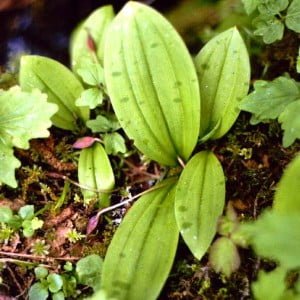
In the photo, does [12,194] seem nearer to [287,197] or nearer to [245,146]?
[245,146]

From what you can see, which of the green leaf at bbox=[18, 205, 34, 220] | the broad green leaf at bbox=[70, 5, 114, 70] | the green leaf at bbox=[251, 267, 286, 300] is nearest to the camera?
the green leaf at bbox=[251, 267, 286, 300]

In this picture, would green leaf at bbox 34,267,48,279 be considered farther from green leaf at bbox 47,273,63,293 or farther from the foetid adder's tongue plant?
the foetid adder's tongue plant

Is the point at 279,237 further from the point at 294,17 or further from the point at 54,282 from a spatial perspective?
the point at 294,17

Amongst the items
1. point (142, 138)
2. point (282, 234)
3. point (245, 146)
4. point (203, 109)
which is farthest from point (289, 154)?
point (282, 234)

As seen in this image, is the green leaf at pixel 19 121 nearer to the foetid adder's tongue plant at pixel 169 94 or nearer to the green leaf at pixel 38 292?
the foetid adder's tongue plant at pixel 169 94

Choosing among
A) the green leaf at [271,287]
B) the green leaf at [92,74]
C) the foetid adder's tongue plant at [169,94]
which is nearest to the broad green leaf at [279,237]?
the green leaf at [271,287]

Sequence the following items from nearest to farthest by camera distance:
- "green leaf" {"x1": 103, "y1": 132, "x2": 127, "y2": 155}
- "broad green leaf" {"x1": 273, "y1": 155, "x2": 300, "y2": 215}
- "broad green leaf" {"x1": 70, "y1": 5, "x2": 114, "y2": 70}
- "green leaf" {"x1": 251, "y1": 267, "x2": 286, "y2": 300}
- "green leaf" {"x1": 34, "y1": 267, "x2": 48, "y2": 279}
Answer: "green leaf" {"x1": 251, "y1": 267, "x2": 286, "y2": 300}
"broad green leaf" {"x1": 273, "y1": 155, "x2": 300, "y2": 215}
"green leaf" {"x1": 34, "y1": 267, "x2": 48, "y2": 279}
"green leaf" {"x1": 103, "y1": 132, "x2": 127, "y2": 155}
"broad green leaf" {"x1": 70, "y1": 5, "x2": 114, "y2": 70}

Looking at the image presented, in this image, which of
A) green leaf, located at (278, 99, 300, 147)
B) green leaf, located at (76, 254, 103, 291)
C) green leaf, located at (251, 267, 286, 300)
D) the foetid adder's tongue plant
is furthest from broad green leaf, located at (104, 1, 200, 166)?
green leaf, located at (251, 267, 286, 300)
